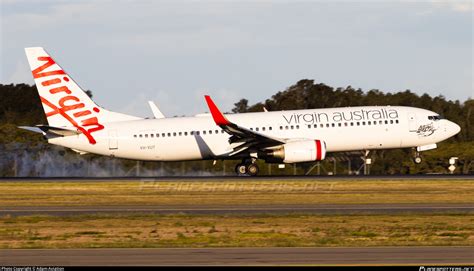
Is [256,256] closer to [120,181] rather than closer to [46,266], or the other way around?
[46,266]

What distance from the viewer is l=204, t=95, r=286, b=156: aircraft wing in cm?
4784

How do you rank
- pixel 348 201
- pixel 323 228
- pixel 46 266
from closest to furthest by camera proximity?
1. pixel 46 266
2. pixel 323 228
3. pixel 348 201

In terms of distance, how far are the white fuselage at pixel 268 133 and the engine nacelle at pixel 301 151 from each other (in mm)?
1038

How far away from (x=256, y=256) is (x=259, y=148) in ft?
95.6

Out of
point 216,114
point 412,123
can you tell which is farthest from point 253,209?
point 412,123

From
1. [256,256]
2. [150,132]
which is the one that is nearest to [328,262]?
[256,256]

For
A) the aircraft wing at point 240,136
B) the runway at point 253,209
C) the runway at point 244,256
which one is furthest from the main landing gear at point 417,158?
the runway at point 244,256

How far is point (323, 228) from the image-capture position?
26.7 metres

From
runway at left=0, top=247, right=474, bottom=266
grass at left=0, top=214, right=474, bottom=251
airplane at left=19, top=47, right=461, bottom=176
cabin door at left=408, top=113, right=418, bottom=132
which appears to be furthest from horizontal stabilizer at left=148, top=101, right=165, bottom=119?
runway at left=0, top=247, right=474, bottom=266

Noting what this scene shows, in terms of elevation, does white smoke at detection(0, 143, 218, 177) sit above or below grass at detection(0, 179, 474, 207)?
above

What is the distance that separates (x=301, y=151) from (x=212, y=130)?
520cm

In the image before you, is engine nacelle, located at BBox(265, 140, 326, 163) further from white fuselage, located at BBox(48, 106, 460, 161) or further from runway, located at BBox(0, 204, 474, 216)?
runway, located at BBox(0, 204, 474, 216)

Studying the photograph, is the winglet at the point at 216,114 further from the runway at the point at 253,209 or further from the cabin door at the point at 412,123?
the runway at the point at 253,209

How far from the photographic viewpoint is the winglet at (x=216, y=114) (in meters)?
47.7
